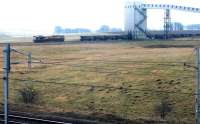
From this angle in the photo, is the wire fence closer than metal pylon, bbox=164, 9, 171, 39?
Yes

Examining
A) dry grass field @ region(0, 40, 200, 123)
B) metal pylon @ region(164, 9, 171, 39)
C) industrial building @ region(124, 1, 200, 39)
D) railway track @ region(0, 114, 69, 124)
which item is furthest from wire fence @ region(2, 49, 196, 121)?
industrial building @ region(124, 1, 200, 39)

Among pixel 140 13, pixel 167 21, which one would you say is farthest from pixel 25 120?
pixel 140 13

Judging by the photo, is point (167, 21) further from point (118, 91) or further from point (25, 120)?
point (25, 120)

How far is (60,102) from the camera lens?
3825 cm

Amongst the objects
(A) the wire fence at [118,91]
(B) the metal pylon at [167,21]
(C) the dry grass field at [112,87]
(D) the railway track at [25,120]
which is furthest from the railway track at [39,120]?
(B) the metal pylon at [167,21]

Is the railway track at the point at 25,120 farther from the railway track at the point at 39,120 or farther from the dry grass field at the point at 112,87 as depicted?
the dry grass field at the point at 112,87

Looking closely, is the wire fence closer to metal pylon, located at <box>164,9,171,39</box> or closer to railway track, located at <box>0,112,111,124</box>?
railway track, located at <box>0,112,111,124</box>

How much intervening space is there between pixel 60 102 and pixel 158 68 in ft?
38.7

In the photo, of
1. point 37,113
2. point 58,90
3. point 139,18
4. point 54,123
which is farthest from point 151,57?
point 139,18

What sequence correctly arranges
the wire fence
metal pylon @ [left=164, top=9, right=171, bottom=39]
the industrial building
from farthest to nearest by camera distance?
the industrial building < metal pylon @ [left=164, top=9, right=171, bottom=39] < the wire fence

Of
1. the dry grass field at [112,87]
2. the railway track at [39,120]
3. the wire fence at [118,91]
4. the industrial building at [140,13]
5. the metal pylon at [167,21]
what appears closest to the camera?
the railway track at [39,120]

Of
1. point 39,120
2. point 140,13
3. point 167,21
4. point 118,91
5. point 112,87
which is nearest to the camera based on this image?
point 39,120

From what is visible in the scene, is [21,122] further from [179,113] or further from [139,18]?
[139,18]

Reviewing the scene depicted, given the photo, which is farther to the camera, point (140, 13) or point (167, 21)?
point (140, 13)
